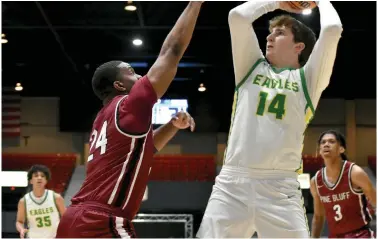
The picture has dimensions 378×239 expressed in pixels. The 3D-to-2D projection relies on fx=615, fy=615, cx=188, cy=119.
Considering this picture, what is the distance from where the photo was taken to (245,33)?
353 cm

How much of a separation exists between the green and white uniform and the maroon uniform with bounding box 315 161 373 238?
141 inches

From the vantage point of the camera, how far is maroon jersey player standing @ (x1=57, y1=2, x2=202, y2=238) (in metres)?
2.85

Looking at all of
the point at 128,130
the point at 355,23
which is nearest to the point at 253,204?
the point at 128,130

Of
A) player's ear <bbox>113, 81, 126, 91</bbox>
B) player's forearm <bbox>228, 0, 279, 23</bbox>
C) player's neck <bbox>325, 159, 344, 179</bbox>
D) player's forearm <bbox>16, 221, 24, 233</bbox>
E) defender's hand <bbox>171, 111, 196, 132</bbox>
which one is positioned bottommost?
player's forearm <bbox>16, 221, 24, 233</bbox>

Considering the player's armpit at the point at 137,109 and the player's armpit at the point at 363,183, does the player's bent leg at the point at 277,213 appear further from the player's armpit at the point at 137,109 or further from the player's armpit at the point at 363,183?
the player's armpit at the point at 363,183

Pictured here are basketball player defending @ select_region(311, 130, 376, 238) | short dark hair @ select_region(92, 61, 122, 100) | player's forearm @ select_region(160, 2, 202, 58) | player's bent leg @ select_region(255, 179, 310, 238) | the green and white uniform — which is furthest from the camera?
the green and white uniform

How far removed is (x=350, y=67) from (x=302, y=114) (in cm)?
1357

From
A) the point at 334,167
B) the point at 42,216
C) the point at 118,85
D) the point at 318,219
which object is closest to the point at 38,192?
the point at 42,216

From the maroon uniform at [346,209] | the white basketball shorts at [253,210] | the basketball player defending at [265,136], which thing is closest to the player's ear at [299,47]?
the basketball player defending at [265,136]

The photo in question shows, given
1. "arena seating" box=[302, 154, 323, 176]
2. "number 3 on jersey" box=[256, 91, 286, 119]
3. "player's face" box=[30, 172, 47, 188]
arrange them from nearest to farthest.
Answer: "number 3 on jersey" box=[256, 91, 286, 119] → "player's face" box=[30, 172, 47, 188] → "arena seating" box=[302, 154, 323, 176]

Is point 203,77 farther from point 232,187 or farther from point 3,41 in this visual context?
point 232,187

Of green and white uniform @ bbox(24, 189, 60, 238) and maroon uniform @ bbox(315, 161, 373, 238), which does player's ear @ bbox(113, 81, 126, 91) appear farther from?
green and white uniform @ bbox(24, 189, 60, 238)

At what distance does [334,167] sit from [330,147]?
202 millimetres

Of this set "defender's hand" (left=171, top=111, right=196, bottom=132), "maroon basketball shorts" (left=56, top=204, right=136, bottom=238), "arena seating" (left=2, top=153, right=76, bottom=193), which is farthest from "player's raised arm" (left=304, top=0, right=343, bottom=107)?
"arena seating" (left=2, top=153, right=76, bottom=193)
